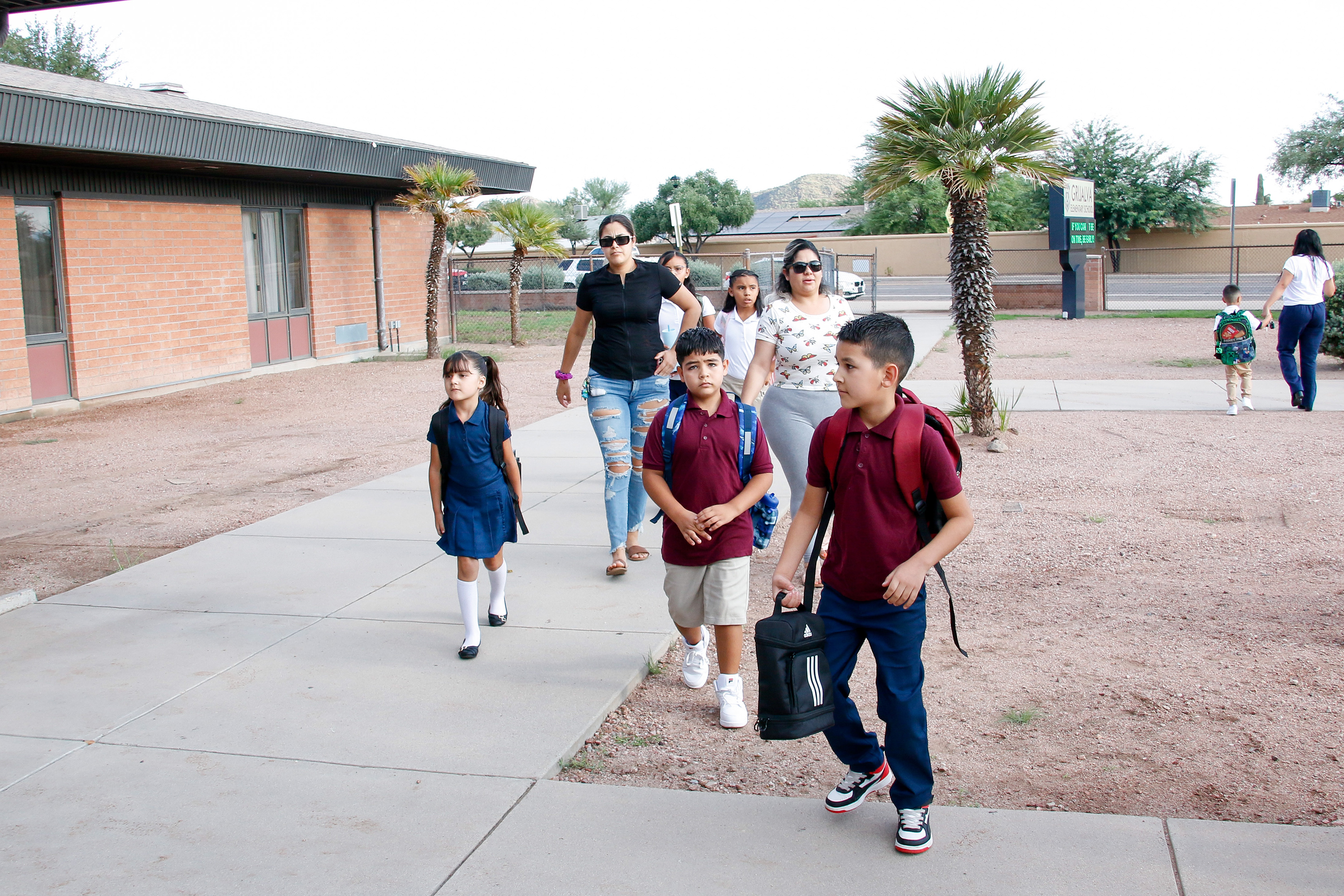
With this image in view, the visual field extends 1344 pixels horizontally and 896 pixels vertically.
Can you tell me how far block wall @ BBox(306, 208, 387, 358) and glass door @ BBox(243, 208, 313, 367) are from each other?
0.62 feet

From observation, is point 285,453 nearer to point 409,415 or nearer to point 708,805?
point 409,415

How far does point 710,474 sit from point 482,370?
4.38 ft

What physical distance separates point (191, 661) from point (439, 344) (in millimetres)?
18066

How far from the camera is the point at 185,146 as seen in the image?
13875 millimetres

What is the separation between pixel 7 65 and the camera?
15547 millimetres

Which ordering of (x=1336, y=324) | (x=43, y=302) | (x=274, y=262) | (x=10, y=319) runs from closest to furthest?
(x=10, y=319), (x=1336, y=324), (x=43, y=302), (x=274, y=262)

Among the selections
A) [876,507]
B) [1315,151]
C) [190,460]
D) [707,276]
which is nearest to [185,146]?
[190,460]

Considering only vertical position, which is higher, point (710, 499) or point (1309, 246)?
point (1309, 246)

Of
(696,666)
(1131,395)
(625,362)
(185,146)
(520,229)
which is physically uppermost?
(185,146)

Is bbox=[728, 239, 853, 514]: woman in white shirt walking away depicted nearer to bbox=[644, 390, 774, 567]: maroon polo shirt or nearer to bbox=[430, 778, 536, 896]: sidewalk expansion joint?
bbox=[644, 390, 774, 567]: maroon polo shirt

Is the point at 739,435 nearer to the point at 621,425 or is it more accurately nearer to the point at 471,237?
the point at 621,425

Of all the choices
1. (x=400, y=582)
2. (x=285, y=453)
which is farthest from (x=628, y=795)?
(x=285, y=453)

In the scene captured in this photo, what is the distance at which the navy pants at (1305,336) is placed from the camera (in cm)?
1060

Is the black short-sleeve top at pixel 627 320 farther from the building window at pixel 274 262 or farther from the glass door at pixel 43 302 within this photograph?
the building window at pixel 274 262
